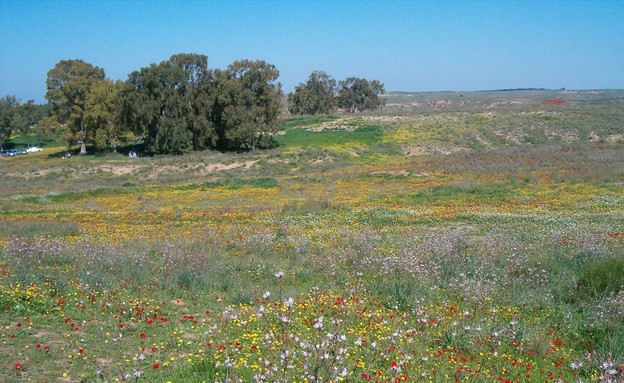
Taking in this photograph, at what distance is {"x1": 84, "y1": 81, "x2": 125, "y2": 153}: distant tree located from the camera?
185 feet

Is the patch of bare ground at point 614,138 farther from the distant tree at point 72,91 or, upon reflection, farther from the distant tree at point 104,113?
the distant tree at point 72,91

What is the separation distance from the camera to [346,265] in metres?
11.6

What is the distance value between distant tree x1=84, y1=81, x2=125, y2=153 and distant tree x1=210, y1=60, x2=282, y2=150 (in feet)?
40.5

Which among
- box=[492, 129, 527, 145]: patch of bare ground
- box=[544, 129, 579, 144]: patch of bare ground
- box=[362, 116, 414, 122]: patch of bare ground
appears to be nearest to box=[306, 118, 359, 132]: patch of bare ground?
box=[362, 116, 414, 122]: patch of bare ground

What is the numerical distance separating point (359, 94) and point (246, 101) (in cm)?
6647

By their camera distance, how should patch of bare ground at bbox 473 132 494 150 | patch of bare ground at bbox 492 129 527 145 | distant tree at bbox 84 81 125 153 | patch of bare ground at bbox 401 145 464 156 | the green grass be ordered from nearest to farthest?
distant tree at bbox 84 81 125 153, patch of bare ground at bbox 401 145 464 156, the green grass, patch of bare ground at bbox 473 132 494 150, patch of bare ground at bbox 492 129 527 145

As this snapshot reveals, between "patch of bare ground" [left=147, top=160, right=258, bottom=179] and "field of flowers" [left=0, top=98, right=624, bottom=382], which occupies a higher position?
"field of flowers" [left=0, top=98, right=624, bottom=382]

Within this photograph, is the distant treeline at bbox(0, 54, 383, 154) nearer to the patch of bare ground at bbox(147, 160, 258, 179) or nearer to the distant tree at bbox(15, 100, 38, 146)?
the patch of bare ground at bbox(147, 160, 258, 179)

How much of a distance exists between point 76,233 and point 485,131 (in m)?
60.4

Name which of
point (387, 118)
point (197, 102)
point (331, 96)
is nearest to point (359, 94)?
point (331, 96)

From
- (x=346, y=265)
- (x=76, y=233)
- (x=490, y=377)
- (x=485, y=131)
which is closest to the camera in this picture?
(x=490, y=377)

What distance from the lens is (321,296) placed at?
28.3 ft

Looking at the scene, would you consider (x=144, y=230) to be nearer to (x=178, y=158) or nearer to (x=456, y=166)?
(x=456, y=166)

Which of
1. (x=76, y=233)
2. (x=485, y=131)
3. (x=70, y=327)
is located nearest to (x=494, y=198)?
(x=76, y=233)
